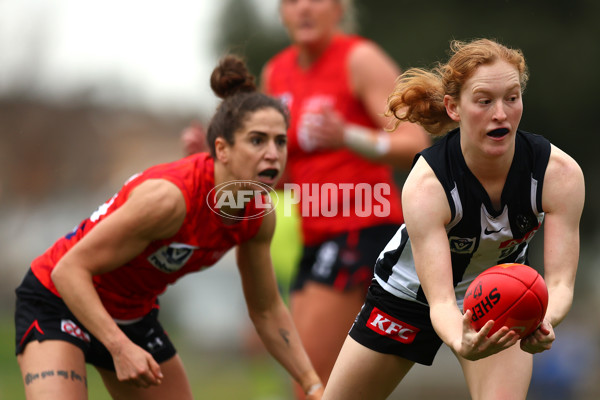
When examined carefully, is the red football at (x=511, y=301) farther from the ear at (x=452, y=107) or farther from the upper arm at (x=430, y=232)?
the ear at (x=452, y=107)

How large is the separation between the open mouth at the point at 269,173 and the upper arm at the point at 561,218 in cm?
133

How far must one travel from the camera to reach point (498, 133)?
3.44 metres

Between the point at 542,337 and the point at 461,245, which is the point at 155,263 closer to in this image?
the point at 461,245

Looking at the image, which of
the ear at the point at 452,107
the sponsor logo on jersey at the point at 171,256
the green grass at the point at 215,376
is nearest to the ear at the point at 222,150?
the sponsor logo on jersey at the point at 171,256

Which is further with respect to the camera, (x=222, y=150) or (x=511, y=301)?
(x=222, y=150)

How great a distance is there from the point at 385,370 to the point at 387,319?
22cm

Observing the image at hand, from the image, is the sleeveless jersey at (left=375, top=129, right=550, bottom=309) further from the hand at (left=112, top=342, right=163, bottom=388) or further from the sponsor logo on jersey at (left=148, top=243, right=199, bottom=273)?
the hand at (left=112, top=342, right=163, bottom=388)

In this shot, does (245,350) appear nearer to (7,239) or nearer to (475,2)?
(7,239)

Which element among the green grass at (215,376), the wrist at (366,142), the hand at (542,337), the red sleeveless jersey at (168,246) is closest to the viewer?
the hand at (542,337)

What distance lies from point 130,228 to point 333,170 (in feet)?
6.69

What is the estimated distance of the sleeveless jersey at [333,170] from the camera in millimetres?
5672

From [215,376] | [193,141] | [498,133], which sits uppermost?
[498,133]

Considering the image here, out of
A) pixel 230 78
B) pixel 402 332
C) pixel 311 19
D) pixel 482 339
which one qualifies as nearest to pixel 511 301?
pixel 482 339

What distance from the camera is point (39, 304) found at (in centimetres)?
439
